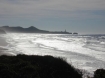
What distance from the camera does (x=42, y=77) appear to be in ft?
31.9

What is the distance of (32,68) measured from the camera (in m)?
10.1

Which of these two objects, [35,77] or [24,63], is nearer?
[35,77]

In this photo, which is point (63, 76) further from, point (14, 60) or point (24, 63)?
point (14, 60)

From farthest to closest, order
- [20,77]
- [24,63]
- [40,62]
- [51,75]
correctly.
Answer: [40,62] < [24,63] < [51,75] < [20,77]

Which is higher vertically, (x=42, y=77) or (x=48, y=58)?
(x=48, y=58)

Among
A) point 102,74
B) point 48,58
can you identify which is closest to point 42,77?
point 48,58

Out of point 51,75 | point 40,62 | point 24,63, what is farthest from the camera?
point 40,62

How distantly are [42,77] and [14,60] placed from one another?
8.22 ft

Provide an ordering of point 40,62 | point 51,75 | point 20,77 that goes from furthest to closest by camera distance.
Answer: point 40,62 < point 51,75 < point 20,77

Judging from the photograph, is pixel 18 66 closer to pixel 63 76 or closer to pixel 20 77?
pixel 20 77

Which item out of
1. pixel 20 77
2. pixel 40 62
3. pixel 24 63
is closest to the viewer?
pixel 20 77

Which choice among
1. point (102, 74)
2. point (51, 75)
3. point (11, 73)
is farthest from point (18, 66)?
point (102, 74)

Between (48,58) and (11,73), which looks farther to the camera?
(48,58)

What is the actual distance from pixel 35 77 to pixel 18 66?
1441 millimetres
